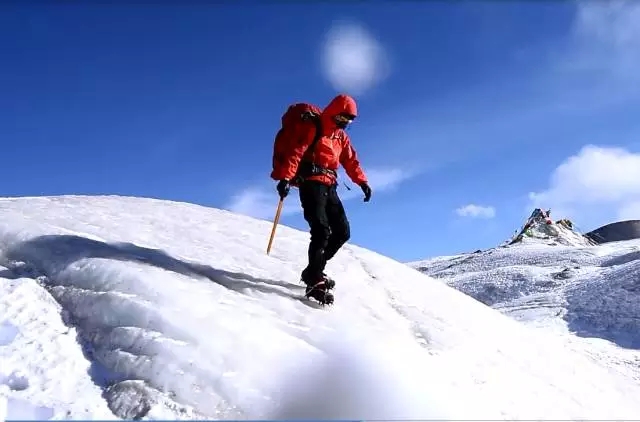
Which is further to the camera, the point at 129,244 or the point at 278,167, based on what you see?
the point at 129,244

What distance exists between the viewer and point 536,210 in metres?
55.2

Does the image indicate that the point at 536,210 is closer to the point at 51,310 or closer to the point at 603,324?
the point at 603,324

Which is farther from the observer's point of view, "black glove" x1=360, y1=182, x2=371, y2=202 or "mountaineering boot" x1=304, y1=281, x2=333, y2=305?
"black glove" x1=360, y1=182, x2=371, y2=202

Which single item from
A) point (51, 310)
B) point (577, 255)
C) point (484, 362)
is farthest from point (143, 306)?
point (577, 255)

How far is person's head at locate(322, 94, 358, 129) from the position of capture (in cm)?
733

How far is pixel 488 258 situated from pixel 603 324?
65.1ft

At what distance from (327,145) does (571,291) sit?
1760 cm

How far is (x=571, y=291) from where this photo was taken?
22031 millimetres

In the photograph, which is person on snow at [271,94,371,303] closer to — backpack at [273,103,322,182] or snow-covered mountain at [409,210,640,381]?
backpack at [273,103,322,182]

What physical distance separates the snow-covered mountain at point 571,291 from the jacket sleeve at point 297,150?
6966mm

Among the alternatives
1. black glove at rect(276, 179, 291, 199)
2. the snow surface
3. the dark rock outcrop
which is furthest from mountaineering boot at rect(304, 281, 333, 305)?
the dark rock outcrop

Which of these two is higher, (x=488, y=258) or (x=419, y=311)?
(x=488, y=258)

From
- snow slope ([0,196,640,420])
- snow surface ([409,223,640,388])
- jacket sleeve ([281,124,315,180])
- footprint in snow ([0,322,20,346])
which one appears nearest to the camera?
snow slope ([0,196,640,420])

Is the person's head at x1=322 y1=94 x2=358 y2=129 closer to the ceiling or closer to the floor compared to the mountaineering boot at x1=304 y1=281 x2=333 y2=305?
closer to the ceiling
